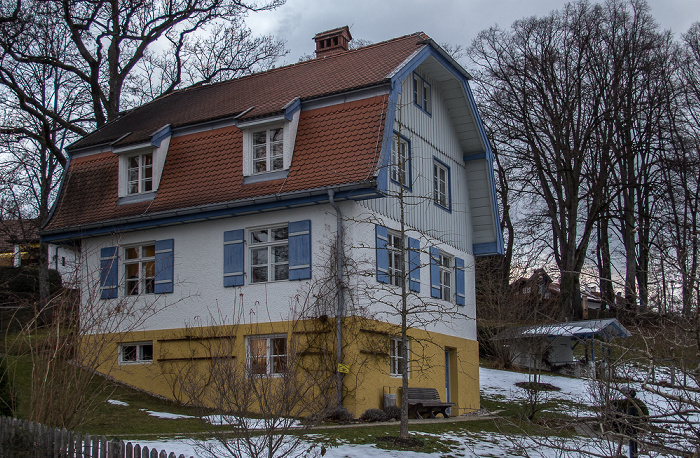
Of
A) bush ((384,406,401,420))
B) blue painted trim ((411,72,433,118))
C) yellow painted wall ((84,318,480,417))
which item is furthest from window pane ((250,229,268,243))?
blue painted trim ((411,72,433,118))

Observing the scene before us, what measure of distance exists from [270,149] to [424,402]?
666cm

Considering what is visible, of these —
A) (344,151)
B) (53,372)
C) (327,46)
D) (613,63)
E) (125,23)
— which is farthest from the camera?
(613,63)

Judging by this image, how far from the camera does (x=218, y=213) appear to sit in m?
17.5

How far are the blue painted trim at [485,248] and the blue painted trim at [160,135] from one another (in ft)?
29.6

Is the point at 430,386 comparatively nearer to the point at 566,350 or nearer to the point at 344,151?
the point at 344,151

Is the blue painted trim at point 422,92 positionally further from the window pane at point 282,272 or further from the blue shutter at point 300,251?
the window pane at point 282,272

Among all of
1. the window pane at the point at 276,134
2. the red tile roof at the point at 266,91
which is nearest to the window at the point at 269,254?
the window pane at the point at 276,134

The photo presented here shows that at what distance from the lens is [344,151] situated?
16609mm

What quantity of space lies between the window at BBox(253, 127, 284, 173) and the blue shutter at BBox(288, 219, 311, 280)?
65.9 inches

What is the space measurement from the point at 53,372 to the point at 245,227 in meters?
8.40

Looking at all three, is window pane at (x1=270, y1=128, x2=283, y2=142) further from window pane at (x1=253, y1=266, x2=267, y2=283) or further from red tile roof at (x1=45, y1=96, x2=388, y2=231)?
window pane at (x1=253, y1=266, x2=267, y2=283)

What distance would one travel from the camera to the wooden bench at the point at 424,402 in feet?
56.2

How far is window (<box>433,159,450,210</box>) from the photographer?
20158 mm

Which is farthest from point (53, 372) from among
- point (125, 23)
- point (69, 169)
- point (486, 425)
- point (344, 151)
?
point (125, 23)
